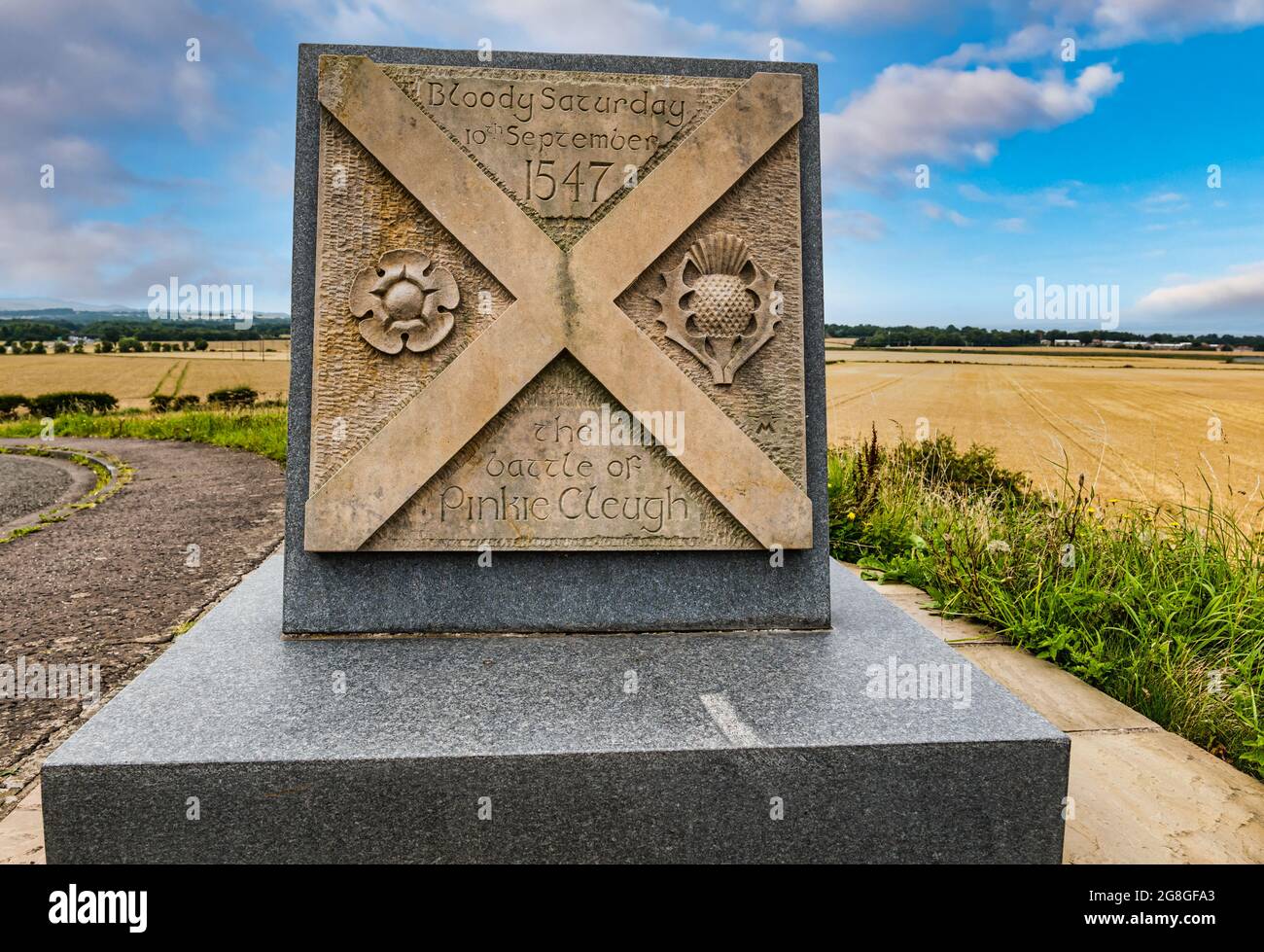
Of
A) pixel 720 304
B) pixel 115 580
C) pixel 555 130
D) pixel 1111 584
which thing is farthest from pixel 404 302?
pixel 115 580

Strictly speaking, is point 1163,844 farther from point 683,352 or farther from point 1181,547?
point 1181,547

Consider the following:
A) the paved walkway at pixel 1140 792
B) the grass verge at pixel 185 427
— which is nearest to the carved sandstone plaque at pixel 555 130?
the paved walkway at pixel 1140 792

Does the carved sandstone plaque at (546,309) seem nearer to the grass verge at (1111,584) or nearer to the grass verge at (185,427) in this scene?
the grass verge at (1111,584)

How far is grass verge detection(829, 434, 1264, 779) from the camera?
389cm

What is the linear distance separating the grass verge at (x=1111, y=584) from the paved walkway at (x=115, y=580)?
4.74m

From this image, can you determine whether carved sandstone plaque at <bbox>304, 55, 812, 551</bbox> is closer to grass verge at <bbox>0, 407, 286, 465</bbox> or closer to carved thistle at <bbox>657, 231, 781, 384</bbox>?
carved thistle at <bbox>657, 231, 781, 384</bbox>

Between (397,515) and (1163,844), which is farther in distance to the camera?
(397,515)

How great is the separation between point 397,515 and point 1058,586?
3813mm

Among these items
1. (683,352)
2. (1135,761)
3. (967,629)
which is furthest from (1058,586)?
(683,352)

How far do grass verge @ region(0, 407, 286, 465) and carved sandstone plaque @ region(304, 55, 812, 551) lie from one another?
12769mm

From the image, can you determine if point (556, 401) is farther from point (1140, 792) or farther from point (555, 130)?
point (1140, 792)

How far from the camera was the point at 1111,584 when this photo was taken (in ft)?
16.3

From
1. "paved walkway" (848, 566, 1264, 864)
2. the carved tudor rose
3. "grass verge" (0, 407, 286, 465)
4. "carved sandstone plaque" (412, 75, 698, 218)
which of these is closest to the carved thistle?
"carved sandstone plaque" (412, 75, 698, 218)

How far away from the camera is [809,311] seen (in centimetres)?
362
